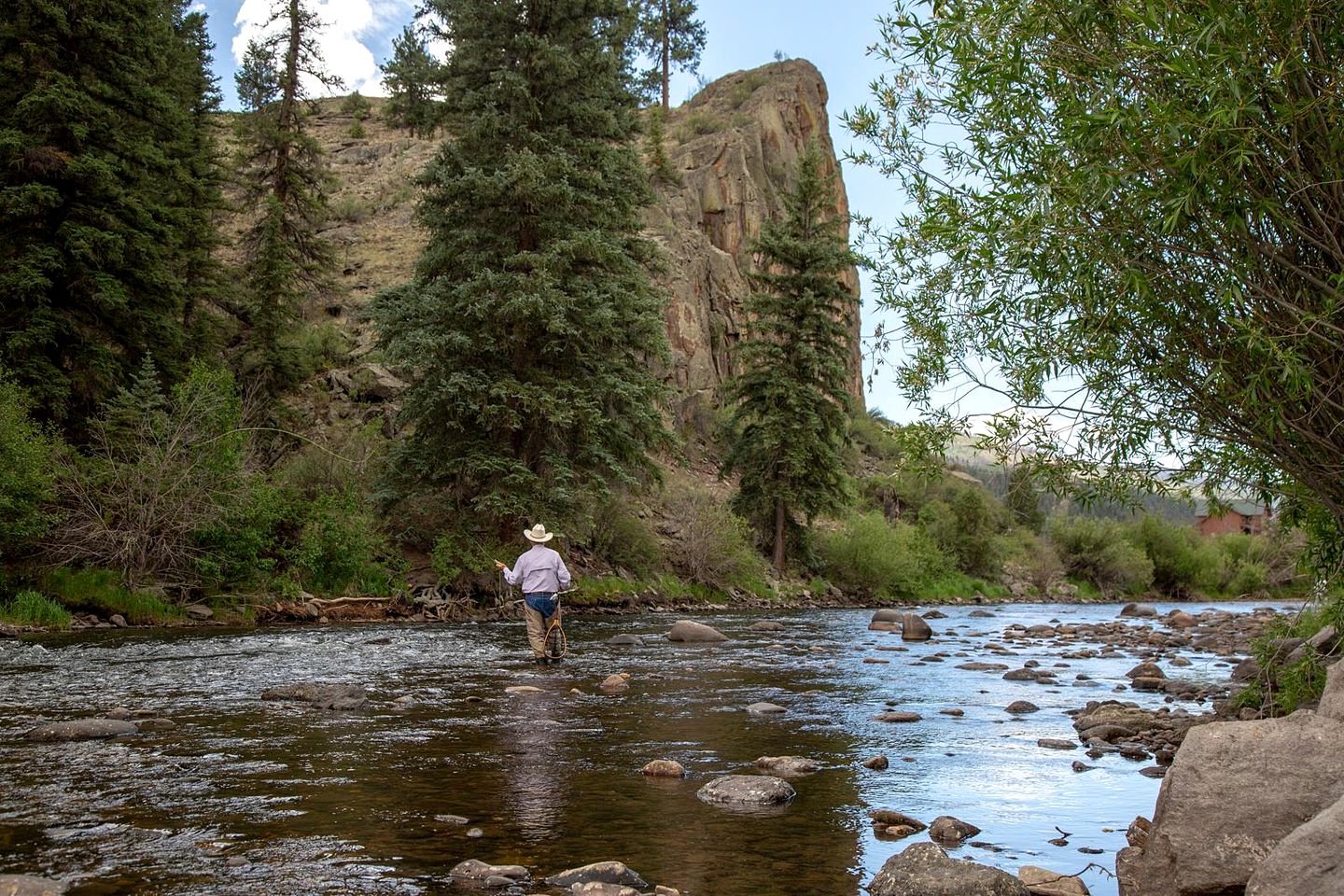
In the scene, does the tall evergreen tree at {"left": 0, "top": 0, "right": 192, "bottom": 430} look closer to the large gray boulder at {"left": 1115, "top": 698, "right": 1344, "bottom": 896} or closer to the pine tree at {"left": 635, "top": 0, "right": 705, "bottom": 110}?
the large gray boulder at {"left": 1115, "top": 698, "right": 1344, "bottom": 896}

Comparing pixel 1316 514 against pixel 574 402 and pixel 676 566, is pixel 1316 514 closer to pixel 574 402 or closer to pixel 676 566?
pixel 574 402

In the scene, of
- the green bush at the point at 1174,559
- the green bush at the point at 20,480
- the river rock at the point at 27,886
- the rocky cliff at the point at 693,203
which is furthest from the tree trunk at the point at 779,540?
the green bush at the point at 1174,559

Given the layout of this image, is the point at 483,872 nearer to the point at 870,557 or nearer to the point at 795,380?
the point at 795,380

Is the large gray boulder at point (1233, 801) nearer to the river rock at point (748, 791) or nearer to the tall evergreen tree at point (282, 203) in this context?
the river rock at point (748, 791)

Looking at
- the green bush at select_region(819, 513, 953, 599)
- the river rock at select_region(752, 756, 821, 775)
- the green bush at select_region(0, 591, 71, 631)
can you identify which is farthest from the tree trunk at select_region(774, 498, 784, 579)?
the river rock at select_region(752, 756, 821, 775)

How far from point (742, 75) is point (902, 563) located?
55.1 meters

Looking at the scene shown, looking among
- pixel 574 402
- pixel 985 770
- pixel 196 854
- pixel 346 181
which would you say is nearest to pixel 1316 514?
pixel 985 770

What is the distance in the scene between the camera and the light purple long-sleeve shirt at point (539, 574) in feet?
49.1

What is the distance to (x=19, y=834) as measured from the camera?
17.8 feet

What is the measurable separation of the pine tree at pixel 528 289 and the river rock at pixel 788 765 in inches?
672

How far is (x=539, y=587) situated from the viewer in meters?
14.9

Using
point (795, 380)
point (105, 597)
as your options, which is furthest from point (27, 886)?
point (795, 380)

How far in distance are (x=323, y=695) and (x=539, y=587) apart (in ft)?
15.1

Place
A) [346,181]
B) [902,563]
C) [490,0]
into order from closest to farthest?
[490,0] < [902,563] < [346,181]
